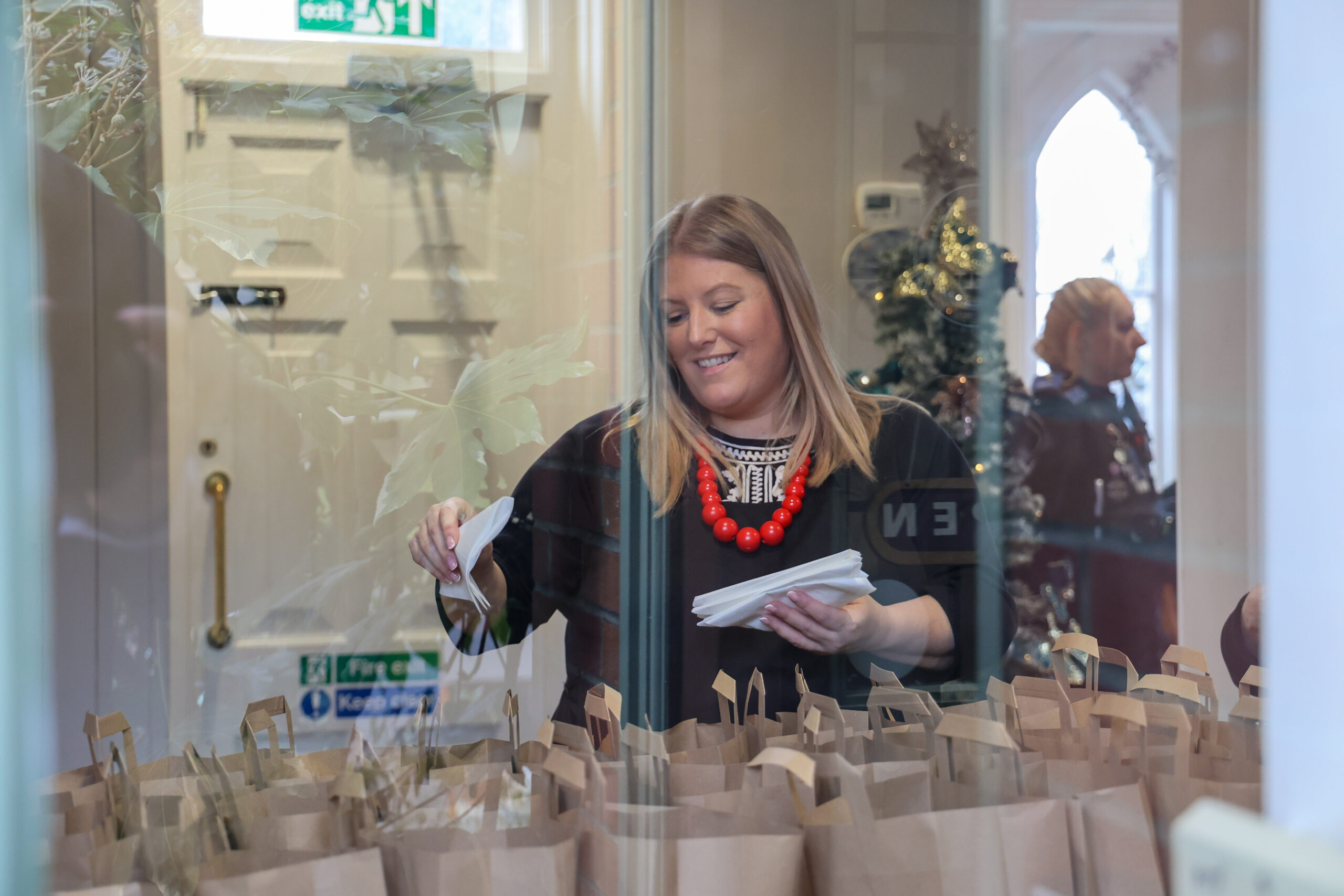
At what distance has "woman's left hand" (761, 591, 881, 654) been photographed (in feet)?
3.01

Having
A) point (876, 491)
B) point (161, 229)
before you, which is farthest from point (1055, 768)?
point (161, 229)

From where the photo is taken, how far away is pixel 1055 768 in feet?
2.66

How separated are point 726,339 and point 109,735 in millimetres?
639

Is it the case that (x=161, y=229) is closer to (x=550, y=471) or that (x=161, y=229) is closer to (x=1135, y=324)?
(x=550, y=471)

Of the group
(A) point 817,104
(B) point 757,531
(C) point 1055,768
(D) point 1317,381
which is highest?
(A) point 817,104

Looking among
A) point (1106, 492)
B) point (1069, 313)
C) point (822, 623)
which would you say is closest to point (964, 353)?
point (1069, 313)

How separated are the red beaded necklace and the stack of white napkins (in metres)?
0.04

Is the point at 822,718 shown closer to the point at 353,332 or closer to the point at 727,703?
the point at 727,703

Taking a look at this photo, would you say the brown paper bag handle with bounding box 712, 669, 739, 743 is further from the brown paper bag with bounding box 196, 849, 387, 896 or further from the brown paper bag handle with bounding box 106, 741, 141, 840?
the brown paper bag handle with bounding box 106, 741, 141, 840

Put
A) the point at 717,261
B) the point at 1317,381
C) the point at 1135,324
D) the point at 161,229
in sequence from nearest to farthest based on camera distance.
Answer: the point at 1317,381
the point at 161,229
the point at 717,261
the point at 1135,324

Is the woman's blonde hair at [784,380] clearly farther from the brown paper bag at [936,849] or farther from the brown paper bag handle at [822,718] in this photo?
the brown paper bag at [936,849]

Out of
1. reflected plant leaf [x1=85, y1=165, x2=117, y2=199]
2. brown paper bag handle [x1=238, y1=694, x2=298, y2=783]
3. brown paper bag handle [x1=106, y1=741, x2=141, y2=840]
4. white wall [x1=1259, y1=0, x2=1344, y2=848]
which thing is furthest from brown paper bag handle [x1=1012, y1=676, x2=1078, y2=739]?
reflected plant leaf [x1=85, y1=165, x2=117, y2=199]

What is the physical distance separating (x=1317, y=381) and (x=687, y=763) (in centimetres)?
62

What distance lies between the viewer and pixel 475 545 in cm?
86
